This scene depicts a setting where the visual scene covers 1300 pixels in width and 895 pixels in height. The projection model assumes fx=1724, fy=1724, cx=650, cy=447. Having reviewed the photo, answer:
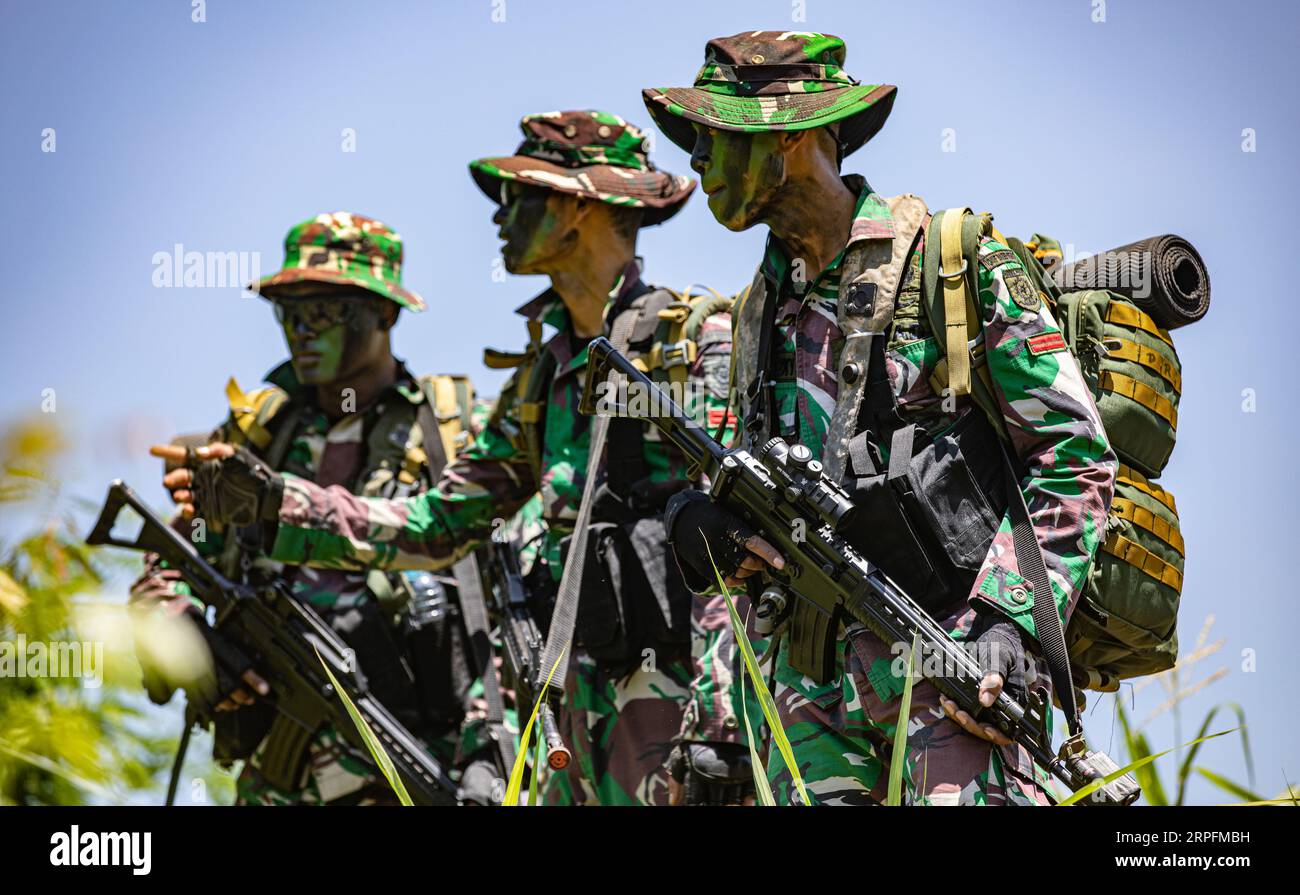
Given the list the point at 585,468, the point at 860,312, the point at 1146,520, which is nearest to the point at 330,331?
the point at 585,468

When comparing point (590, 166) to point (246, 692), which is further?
point (246, 692)

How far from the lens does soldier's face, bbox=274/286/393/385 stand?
25.6 feet

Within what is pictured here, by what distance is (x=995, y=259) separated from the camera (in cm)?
425

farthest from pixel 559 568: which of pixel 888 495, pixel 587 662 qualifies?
pixel 888 495

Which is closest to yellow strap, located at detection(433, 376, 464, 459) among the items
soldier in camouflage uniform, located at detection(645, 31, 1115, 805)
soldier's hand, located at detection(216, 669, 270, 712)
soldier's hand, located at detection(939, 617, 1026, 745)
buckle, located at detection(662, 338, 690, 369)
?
soldier's hand, located at detection(216, 669, 270, 712)

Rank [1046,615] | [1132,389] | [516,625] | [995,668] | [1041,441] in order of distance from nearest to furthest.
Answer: [995,668]
[1046,615]
[1041,441]
[1132,389]
[516,625]

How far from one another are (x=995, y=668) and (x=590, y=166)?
10.8 ft

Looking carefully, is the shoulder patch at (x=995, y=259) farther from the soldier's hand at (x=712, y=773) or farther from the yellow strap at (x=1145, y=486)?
the soldier's hand at (x=712, y=773)

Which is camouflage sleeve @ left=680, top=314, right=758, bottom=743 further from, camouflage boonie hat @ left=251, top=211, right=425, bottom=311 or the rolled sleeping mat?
camouflage boonie hat @ left=251, top=211, right=425, bottom=311

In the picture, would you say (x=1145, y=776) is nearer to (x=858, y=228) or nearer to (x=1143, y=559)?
(x=1143, y=559)

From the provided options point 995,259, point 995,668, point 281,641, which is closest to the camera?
point 995,668

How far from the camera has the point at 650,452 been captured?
19.5 feet

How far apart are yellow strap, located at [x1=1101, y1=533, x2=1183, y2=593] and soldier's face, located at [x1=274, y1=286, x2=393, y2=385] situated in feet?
14.6

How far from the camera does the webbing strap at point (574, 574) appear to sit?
534 centimetres
